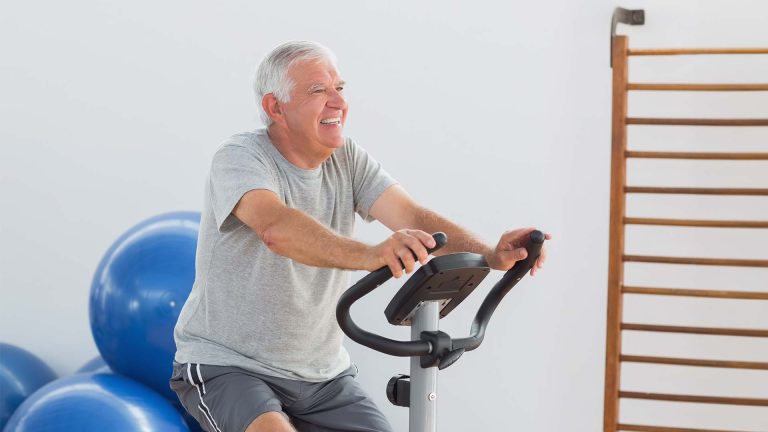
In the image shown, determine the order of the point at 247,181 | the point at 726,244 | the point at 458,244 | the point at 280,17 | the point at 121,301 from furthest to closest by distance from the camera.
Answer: the point at 280,17 < the point at 726,244 < the point at 121,301 < the point at 458,244 < the point at 247,181

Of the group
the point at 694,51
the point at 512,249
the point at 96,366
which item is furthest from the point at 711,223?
the point at 96,366

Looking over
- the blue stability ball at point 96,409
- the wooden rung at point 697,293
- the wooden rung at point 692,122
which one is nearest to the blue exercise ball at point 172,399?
the blue stability ball at point 96,409

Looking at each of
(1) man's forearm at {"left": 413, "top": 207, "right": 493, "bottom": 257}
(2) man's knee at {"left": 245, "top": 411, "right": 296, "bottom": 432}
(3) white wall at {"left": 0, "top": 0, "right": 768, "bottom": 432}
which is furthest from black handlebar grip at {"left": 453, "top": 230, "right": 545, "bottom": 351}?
(3) white wall at {"left": 0, "top": 0, "right": 768, "bottom": 432}

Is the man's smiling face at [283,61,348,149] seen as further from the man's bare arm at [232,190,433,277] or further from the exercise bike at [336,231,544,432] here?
the exercise bike at [336,231,544,432]

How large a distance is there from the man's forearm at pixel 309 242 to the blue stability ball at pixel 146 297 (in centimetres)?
118

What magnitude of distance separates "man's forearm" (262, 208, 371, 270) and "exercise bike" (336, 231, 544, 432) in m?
0.09

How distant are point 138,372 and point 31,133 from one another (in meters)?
1.21

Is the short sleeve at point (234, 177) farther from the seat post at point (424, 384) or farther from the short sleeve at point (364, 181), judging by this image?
the seat post at point (424, 384)

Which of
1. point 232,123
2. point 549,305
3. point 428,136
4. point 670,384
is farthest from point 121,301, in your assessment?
point 670,384

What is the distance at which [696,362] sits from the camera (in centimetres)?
331

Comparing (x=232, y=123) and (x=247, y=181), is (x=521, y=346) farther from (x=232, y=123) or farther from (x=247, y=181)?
(x=247, y=181)

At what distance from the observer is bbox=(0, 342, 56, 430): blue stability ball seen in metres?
3.39

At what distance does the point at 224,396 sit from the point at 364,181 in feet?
2.04

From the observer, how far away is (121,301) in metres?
3.05
